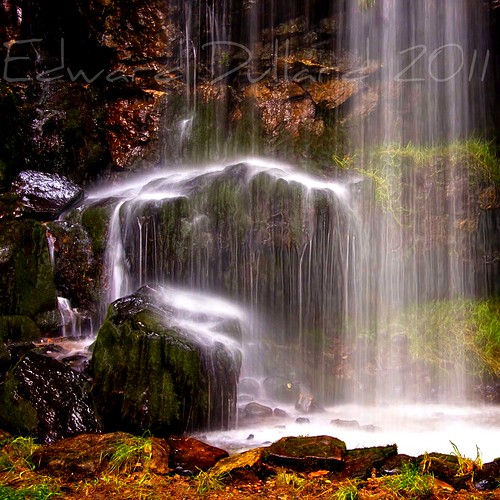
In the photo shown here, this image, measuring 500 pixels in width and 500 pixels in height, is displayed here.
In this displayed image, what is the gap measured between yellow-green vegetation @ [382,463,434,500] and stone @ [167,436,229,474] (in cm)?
146

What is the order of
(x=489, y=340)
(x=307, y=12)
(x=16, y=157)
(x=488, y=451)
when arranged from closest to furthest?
(x=488, y=451)
(x=489, y=340)
(x=16, y=157)
(x=307, y=12)

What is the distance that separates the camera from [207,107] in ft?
38.3

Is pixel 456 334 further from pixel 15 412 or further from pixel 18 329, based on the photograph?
pixel 18 329

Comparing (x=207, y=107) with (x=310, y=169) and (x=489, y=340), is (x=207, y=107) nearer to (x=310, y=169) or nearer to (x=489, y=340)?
(x=310, y=169)

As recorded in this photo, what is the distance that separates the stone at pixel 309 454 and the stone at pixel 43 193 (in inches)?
242

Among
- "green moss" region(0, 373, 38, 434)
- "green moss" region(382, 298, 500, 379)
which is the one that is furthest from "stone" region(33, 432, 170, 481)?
"green moss" region(382, 298, 500, 379)

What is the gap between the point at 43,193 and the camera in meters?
9.34

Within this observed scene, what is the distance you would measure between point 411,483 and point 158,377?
9.44 feet

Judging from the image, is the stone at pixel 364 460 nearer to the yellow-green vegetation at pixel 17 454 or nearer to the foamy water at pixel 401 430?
the foamy water at pixel 401 430

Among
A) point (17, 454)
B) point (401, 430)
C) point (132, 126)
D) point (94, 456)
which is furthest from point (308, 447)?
point (132, 126)

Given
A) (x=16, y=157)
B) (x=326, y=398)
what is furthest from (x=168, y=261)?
(x=16, y=157)

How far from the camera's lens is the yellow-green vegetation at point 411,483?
3994 mm

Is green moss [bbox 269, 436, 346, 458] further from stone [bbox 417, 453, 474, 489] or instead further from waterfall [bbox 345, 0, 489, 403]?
waterfall [bbox 345, 0, 489, 403]

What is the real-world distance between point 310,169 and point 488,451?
640 cm
